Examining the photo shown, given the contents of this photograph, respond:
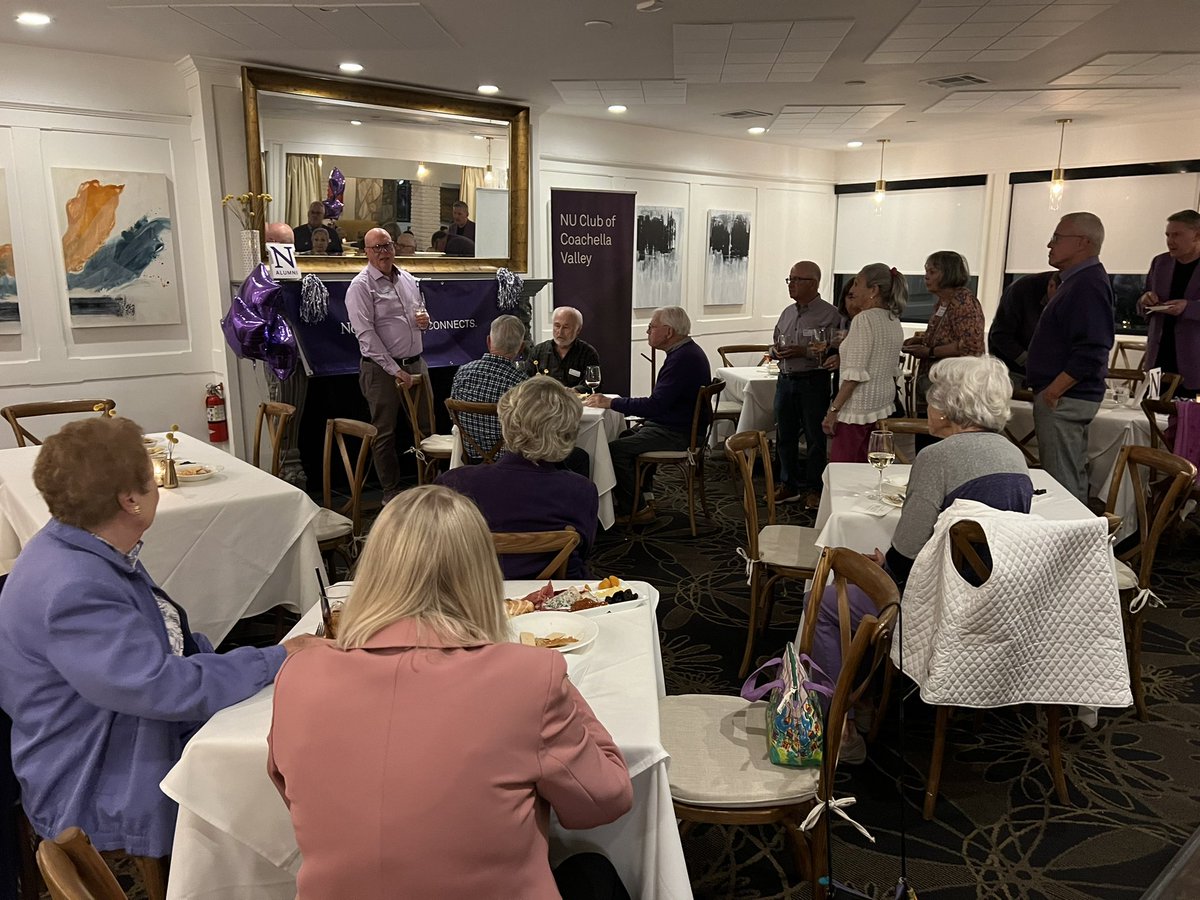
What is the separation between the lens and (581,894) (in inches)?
56.1

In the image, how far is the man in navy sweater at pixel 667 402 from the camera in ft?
16.1

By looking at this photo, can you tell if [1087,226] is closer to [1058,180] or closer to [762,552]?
[762,552]

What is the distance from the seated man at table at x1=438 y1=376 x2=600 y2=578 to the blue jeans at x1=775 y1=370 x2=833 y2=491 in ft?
10.8

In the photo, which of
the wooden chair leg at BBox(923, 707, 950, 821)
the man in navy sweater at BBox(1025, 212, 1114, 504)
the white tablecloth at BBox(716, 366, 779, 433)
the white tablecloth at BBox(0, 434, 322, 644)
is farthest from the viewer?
the white tablecloth at BBox(716, 366, 779, 433)

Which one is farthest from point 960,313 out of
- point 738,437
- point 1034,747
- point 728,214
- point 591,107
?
point 728,214

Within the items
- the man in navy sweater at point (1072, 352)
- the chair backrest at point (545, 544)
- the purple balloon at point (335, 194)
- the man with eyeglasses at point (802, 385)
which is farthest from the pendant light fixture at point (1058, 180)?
the chair backrest at point (545, 544)

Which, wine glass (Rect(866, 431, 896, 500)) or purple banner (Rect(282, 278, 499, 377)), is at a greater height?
purple banner (Rect(282, 278, 499, 377))

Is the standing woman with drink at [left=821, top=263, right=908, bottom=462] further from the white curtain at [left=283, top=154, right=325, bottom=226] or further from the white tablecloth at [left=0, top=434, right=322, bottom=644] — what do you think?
the white curtain at [left=283, top=154, right=325, bottom=226]

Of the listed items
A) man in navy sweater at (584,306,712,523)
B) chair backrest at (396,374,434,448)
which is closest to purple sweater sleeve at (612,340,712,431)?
man in navy sweater at (584,306,712,523)

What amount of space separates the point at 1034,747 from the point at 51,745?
289 cm

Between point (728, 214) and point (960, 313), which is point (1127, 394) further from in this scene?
point (728, 214)

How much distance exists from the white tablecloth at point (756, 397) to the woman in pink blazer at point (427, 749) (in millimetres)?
5064

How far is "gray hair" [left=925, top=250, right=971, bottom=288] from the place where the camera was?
16.6 ft

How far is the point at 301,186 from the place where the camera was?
582cm
